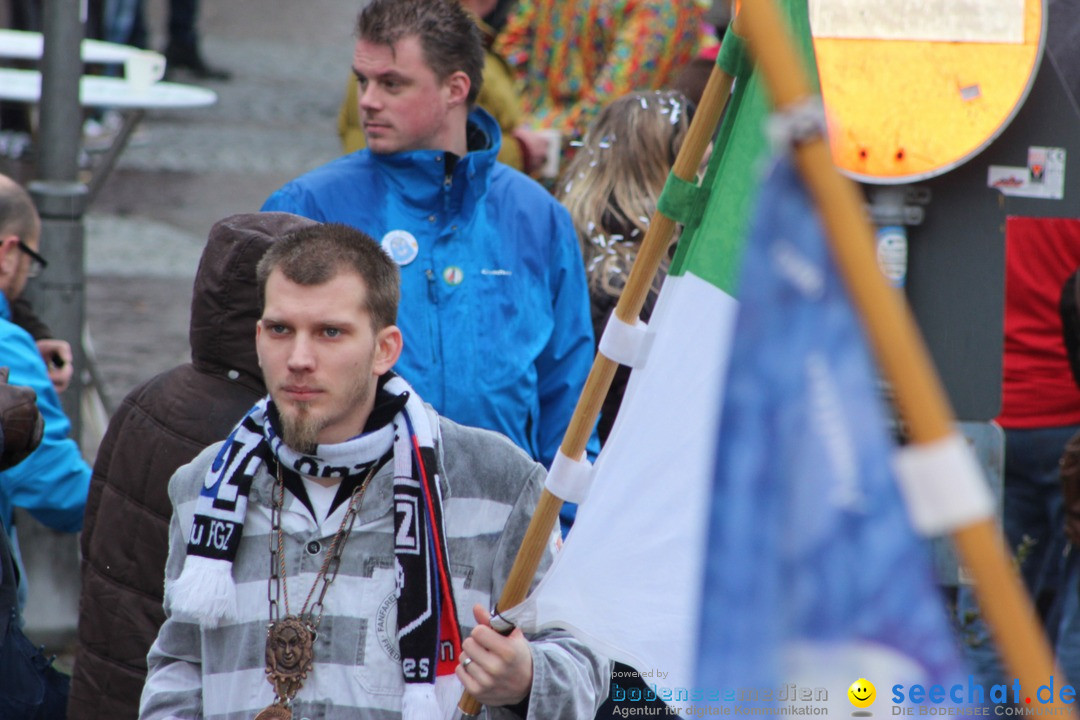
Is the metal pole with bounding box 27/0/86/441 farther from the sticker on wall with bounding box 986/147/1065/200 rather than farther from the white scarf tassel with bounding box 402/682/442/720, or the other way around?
the sticker on wall with bounding box 986/147/1065/200

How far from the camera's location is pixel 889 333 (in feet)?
4.59

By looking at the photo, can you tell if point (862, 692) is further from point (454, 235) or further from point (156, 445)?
point (454, 235)

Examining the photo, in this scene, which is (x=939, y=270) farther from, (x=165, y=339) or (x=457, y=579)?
(x=165, y=339)

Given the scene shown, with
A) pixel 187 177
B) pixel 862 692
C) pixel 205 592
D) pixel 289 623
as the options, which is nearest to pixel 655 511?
pixel 289 623

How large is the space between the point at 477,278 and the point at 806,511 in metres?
2.44

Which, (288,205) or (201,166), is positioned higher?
(288,205)

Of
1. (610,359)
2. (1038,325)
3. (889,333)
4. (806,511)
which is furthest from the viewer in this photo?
(1038,325)

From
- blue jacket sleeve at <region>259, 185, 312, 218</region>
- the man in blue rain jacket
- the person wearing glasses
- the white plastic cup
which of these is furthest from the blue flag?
the white plastic cup

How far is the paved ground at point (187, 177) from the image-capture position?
7.74 m

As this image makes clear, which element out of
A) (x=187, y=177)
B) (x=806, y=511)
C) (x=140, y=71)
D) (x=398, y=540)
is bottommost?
(x=187, y=177)

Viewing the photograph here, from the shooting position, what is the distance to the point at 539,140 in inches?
231

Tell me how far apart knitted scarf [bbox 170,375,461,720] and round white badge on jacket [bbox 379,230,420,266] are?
41.8 inches

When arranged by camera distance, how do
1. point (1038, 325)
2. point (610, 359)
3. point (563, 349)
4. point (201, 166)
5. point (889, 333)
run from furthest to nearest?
point (201, 166), point (1038, 325), point (563, 349), point (610, 359), point (889, 333)

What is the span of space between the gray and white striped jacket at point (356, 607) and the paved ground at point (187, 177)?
2595 mm
